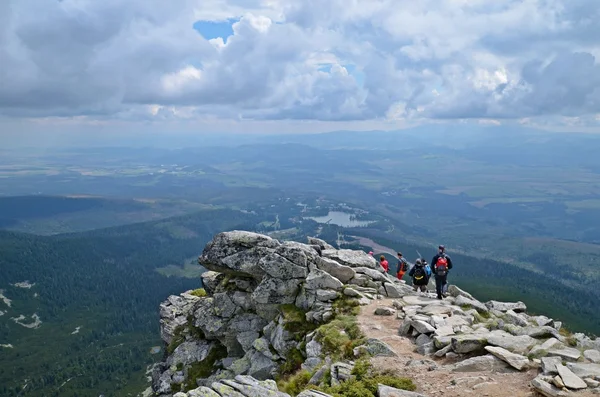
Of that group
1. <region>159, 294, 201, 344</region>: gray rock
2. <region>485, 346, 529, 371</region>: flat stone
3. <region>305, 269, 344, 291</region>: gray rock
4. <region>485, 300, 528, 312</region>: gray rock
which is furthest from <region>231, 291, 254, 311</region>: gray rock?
<region>485, 346, 529, 371</region>: flat stone

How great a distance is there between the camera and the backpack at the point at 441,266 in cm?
3581

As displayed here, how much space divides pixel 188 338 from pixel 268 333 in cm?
1229

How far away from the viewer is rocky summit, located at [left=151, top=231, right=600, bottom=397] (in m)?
20.9

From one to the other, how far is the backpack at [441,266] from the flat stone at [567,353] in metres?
13.9

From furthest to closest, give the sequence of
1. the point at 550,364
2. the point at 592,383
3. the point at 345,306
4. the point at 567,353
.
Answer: the point at 345,306
the point at 567,353
the point at 550,364
the point at 592,383

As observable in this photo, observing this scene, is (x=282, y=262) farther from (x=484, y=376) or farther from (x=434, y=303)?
(x=484, y=376)

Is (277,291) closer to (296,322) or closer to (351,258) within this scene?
(296,322)

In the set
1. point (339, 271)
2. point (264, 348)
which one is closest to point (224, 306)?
point (264, 348)

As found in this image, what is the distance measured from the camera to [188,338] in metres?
43.6

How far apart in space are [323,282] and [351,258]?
691cm

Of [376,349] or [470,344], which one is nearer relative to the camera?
[470,344]

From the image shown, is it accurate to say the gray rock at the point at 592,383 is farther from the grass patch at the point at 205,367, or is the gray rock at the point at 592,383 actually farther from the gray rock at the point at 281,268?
the grass patch at the point at 205,367

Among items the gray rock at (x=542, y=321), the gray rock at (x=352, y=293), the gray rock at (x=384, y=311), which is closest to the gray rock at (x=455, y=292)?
the gray rock at (x=542, y=321)

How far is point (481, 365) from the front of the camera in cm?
2133
